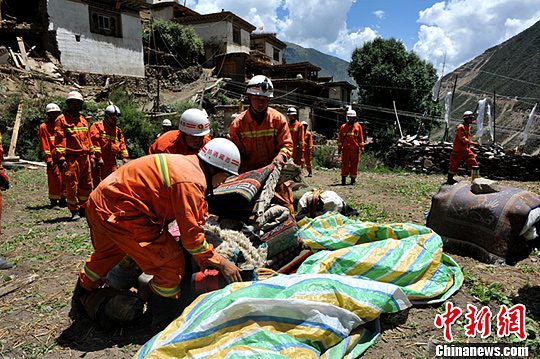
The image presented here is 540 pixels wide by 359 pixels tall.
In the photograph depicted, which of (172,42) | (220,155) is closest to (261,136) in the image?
(220,155)

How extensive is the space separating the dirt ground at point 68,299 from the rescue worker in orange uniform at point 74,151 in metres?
0.49

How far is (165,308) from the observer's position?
8.93ft

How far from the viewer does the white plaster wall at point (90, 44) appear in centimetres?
1836

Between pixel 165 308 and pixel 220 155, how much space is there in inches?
48.7

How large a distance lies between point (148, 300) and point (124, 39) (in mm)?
22349

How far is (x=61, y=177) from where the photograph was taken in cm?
631

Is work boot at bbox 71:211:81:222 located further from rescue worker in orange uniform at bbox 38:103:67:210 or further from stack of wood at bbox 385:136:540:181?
stack of wood at bbox 385:136:540:181

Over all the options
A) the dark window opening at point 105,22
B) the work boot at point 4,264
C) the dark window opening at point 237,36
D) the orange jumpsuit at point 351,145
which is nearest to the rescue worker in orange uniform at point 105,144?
the work boot at point 4,264

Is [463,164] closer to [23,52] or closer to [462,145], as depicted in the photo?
[462,145]

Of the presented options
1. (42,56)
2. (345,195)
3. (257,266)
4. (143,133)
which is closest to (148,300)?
(257,266)

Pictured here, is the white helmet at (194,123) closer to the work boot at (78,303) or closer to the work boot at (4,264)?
the work boot at (78,303)

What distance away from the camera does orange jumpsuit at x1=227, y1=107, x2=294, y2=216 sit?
4.06 m

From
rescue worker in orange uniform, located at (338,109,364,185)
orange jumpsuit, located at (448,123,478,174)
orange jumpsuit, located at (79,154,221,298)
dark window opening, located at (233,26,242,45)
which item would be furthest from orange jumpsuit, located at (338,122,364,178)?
dark window opening, located at (233,26,242,45)

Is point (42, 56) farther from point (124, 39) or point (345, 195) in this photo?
point (345, 195)
